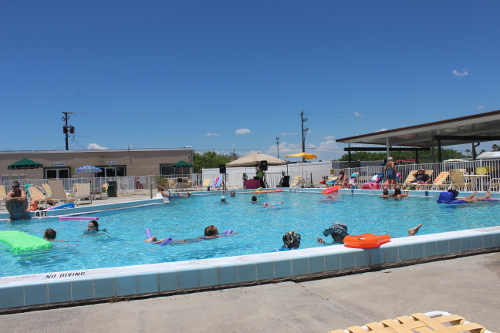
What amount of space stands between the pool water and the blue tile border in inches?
103

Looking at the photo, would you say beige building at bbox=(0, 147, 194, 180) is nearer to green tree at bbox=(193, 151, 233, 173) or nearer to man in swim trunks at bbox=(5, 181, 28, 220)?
man in swim trunks at bbox=(5, 181, 28, 220)

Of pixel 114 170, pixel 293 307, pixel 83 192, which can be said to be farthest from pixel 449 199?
pixel 114 170

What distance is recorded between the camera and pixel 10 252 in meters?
6.74

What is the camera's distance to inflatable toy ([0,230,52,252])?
22.2 feet

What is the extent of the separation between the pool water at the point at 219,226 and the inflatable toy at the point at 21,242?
0.13 meters

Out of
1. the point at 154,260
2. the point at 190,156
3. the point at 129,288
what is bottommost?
the point at 154,260

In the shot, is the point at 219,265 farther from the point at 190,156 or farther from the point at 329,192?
the point at 190,156

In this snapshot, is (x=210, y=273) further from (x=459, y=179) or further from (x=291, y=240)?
(x=459, y=179)

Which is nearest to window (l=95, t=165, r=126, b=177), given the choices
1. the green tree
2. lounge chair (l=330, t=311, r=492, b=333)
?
the green tree

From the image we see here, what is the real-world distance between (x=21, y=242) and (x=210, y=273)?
5098 millimetres

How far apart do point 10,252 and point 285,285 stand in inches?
220

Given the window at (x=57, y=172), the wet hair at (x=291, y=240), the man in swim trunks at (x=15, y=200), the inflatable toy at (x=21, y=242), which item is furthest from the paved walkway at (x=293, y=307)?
the window at (x=57, y=172)

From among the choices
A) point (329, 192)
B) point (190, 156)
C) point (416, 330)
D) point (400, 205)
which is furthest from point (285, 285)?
point (190, 156)

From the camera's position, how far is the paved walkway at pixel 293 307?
2.74 m
